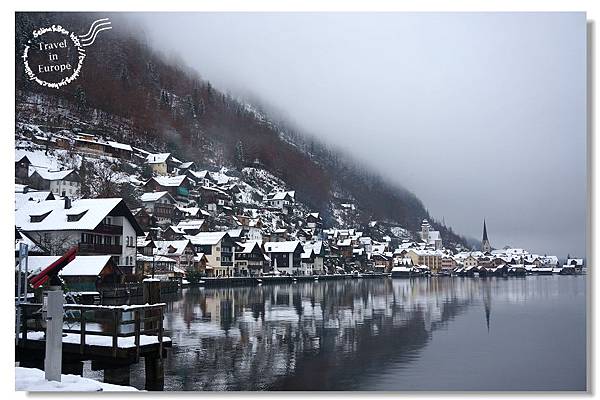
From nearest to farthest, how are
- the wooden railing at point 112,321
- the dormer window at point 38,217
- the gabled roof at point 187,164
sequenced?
the wooden railing at point 112,321
the dormer window at point 38,217
the gabled roof at point 187,164

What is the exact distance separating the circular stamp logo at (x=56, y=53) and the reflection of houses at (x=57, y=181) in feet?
3.88

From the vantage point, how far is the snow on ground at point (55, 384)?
22.2 ft

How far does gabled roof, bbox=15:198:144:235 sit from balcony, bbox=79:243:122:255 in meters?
0.28

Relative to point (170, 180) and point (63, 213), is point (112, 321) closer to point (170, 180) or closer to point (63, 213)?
point (63, 213)

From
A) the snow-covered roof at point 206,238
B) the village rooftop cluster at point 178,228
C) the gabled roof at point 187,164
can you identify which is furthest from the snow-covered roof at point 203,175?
the snow-covered roof at point 206,238

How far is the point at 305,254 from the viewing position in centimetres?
1075

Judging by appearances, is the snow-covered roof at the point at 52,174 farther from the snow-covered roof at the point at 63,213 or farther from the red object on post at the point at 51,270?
the red object on post at the point at 51,270

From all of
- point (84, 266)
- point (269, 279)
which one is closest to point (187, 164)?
point (84, 266)

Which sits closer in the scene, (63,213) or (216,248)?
(63,213)

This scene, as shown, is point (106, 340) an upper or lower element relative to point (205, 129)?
lower

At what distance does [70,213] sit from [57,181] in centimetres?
56

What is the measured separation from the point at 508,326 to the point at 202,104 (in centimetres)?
613

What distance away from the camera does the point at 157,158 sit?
9320mm
